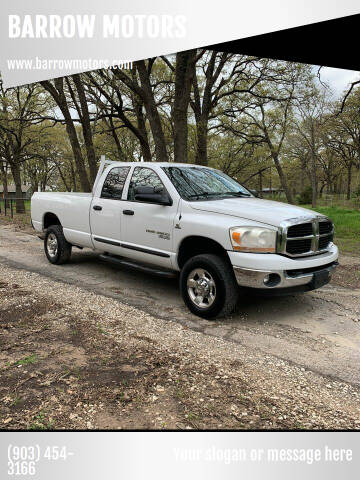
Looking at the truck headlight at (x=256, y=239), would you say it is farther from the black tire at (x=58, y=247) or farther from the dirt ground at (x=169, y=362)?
the black tire at (x=58, y=247)

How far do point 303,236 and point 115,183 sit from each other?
Answer: 3.07m

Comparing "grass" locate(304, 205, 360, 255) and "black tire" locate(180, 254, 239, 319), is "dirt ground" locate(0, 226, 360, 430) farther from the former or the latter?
"grass" locate(304, 205, 360, 255)

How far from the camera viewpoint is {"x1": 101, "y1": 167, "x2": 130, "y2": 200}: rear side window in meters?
5.90

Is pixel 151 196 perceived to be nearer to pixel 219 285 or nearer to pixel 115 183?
pixel 115 183

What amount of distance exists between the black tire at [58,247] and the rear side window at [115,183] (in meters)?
1.52

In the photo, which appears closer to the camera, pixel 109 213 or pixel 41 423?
pixel 41 423

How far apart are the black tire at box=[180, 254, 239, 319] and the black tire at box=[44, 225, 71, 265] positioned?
11.1 feet

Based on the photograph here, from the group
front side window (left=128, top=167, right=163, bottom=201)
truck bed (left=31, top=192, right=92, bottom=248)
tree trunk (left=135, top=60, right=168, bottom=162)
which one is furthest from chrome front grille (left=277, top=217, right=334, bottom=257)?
tree trunk (left=135, top=60, right=168, bottom=162)

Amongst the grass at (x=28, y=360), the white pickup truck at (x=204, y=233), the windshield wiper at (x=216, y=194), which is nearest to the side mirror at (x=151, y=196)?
the white pickup truck at (x=204, y=233)

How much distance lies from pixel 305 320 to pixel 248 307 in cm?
75

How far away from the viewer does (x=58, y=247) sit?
7.14m

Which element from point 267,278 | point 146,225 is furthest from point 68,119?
point 267,278

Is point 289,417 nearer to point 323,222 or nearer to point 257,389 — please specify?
point 257,389

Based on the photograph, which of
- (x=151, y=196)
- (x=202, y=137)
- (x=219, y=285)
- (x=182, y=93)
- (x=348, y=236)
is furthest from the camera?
(x=202, y=137)
